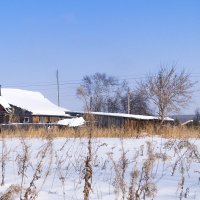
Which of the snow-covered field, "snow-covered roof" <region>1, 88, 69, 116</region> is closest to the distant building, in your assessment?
"snow-covered roof" <region>1, 88, 69, 116</region>

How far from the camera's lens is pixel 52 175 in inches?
227

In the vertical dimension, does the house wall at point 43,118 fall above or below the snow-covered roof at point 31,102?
below

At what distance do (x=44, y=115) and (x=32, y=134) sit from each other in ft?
95.5

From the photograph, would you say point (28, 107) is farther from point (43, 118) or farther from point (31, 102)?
point (31, 102)

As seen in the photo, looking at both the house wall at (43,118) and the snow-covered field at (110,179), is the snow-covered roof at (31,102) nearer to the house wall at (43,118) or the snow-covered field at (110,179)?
the house wall at (43,118)

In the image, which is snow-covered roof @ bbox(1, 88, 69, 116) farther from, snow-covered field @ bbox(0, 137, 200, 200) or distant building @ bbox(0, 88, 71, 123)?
snow-covered field @ bbox(0, 137, 200, 200)

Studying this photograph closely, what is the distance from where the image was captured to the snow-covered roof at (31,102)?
43.4 meters

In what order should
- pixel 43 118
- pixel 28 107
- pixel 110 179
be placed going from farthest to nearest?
pixel 43 118 < pixel 28 107 < pixel 110 179

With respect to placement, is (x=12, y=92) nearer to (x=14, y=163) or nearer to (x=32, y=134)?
(x=32, y=134)

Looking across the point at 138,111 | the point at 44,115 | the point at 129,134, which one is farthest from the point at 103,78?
the point at 129,134

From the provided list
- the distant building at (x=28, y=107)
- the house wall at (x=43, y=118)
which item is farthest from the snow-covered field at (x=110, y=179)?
the house wall at (x=43, y=118)

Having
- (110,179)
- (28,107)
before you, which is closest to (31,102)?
(28,107)

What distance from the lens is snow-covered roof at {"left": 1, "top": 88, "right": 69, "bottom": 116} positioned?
142 ft

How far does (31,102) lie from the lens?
47.1m
